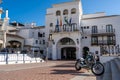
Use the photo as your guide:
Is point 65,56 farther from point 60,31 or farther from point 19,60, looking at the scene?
point 19,60

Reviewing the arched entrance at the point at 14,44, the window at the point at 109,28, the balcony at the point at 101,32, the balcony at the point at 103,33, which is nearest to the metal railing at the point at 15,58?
the arched entrance at the point at 14,44

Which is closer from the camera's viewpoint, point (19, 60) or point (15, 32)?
point (19, 60)

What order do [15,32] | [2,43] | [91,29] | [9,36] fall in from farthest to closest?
[15,32], [91,29], [9,36], [2,43]

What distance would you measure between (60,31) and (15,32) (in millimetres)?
14657

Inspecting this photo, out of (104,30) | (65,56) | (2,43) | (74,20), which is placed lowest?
(65,56)

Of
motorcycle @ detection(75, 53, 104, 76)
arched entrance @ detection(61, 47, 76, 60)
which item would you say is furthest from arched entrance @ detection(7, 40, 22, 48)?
motorcycle @ detection(75, 53, 104, 76)

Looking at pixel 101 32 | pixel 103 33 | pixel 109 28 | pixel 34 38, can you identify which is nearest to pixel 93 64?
pixel 103 33

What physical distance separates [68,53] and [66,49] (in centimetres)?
127

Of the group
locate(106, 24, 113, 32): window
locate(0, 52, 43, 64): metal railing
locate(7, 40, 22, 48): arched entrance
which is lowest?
locate(0, 52, 43, 64): metal railing

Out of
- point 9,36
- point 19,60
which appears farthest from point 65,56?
point 19,60

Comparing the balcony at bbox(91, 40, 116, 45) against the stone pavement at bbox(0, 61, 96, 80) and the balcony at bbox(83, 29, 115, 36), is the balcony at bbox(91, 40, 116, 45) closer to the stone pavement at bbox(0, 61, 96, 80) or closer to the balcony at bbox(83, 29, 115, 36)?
the balcony at bbox(83, 29, 115, 36)

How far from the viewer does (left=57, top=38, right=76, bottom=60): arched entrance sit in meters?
45.5

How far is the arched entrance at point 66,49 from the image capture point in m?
45.5

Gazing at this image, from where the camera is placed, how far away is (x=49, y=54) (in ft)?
157
